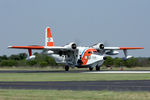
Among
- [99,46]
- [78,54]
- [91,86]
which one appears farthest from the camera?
[99,46]

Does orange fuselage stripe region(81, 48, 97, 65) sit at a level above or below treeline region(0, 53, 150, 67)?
above

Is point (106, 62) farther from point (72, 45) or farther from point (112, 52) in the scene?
point (72, 45)

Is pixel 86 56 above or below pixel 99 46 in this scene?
below

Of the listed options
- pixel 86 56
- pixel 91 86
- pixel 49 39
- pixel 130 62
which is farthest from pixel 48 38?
pixel 91 86

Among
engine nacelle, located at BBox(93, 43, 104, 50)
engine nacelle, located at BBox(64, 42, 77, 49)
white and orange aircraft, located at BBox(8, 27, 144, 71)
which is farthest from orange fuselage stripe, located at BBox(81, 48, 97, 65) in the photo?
engine nacelle, located at BBox(93, 43, 104, 50)

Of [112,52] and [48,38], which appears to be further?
[48,38]

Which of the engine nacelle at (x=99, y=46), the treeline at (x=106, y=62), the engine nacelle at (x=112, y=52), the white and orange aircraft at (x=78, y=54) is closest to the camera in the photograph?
the white and orange aircraft at (x=78, y=54)

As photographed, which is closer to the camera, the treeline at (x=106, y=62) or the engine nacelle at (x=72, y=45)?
the engine nacelle at (x=72, y=45)

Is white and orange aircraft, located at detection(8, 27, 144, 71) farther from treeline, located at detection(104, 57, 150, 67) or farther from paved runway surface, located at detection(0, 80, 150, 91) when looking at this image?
paved runway surface, located at detection(0, 80, 150, 91)

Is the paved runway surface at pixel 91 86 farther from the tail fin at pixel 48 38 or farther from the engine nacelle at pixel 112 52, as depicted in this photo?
the tail fin at pixel 48 38

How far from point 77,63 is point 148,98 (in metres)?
41.8

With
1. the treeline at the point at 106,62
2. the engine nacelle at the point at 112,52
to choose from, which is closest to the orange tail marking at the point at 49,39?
the engine nacelle at the point at 112,52

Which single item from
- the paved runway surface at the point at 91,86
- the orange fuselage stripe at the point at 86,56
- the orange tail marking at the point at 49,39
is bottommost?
the paved runway surface at the point at 91,86

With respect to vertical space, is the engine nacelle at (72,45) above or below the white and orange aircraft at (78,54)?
above
